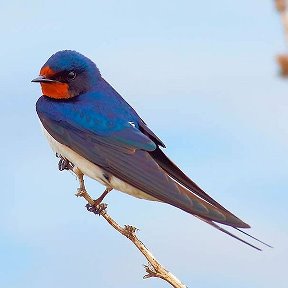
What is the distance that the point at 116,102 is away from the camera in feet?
6.56

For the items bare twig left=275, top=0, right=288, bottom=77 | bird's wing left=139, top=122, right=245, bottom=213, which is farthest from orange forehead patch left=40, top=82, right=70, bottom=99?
bare twig left=275, top=0, right=288, bottom=77

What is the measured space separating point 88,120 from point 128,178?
0.26m

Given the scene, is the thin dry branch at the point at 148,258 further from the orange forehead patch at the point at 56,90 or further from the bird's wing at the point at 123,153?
the orange forehead patch at the point at 56,90

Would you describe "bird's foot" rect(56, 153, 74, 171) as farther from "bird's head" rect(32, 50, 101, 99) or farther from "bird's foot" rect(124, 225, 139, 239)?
"bird's foot" rect(124, 225, 139, 239)

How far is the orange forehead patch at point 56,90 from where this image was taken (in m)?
2.03

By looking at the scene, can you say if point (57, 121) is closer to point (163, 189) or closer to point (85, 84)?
point (85, 84)

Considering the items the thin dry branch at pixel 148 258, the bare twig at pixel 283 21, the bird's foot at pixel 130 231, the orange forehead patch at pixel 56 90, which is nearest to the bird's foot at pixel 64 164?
the orange forehead patch at pixel 56 90

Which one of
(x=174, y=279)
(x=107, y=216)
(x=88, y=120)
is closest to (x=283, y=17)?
(x=174, y=279)

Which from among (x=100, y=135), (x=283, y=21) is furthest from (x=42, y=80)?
(x=283, y=21)

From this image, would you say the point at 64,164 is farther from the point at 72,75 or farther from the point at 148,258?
the point at 148,258

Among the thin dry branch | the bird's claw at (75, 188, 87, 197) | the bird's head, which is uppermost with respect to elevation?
the bird's head

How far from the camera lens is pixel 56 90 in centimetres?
204

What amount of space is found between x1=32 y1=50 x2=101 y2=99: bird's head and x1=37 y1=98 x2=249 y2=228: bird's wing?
0.20 ft

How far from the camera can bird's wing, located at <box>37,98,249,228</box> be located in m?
1.75
